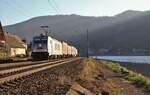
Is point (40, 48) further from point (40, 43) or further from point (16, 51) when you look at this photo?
point (16, 51)

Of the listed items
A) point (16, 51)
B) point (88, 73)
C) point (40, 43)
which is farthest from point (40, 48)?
point (16, 51)

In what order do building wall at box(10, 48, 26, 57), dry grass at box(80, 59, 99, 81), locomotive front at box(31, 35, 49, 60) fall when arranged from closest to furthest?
dry grass at box(80, 59, 99, 81), locomotive front at box(31, 35, 49, 60), building wall at box(10, 48, 26, 57)

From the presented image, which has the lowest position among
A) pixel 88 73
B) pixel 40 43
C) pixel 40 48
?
pixel 88 73

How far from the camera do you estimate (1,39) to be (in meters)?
A: 75.8

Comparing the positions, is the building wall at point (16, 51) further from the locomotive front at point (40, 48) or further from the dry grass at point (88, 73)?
the dry grass at point (88, 73)

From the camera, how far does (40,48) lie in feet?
181

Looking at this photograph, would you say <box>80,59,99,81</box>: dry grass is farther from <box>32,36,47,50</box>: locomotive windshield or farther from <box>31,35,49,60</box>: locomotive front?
<box>32,36,47,50</box>: locomotive windshield

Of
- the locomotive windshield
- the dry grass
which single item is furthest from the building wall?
the dry grass

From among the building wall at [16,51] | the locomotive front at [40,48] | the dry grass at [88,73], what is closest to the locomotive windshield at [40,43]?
the locomotive front at [40,48]

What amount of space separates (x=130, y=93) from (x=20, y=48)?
3002 inches

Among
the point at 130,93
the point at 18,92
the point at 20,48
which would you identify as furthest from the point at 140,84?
the point at 20,48

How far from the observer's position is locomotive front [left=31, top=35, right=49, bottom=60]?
54.6m

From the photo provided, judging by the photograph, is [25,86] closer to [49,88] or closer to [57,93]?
[49,88]

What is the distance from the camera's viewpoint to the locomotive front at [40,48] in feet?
179
